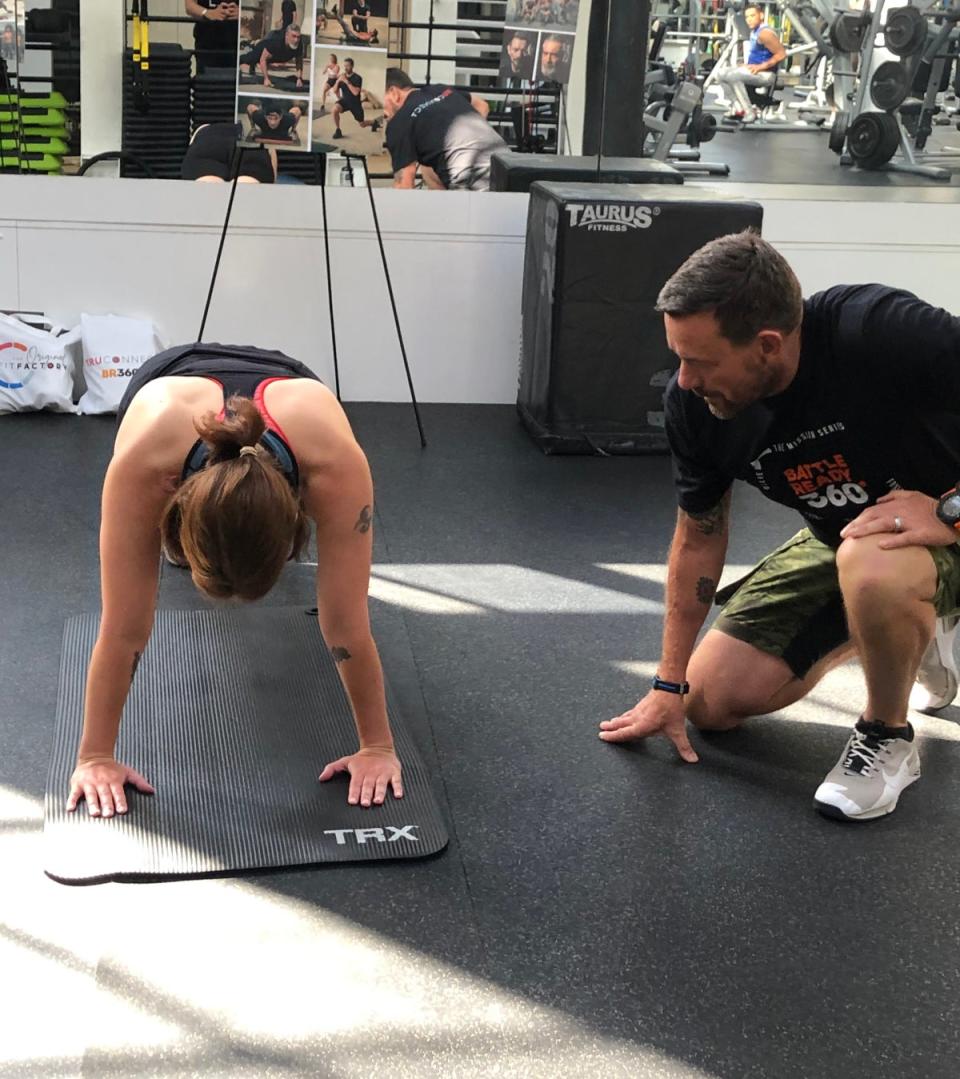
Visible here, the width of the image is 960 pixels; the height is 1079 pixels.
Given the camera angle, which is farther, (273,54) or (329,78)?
(329,78)

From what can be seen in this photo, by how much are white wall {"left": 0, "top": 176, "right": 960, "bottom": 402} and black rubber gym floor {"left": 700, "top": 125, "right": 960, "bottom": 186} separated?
8 centimetres

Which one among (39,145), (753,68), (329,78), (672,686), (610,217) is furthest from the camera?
(753,68)

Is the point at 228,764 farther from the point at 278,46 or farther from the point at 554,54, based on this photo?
the point at 554,54

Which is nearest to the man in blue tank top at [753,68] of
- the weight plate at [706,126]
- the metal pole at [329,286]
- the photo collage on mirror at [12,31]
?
the weight plate at [706,126]

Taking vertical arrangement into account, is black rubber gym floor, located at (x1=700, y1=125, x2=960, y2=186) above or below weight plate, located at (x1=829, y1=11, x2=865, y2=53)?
below

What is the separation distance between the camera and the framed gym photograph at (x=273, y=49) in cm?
406

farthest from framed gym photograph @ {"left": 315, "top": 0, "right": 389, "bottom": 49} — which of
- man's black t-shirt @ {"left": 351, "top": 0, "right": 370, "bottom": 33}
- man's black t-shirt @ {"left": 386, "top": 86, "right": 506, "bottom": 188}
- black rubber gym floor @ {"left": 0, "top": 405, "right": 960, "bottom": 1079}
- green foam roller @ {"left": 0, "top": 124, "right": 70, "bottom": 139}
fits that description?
black rubber gym floor @ {"left": 0, "top": 405, "right": 960, "bottom": 1079}

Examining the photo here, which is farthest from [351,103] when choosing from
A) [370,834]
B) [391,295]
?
[370,834]

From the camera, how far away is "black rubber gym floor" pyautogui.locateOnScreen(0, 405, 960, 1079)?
1.66 meters

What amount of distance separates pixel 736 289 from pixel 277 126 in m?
2.54

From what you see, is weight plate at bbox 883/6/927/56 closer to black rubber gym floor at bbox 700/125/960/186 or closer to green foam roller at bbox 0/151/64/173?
black rubber gym floor at bbox 700/125/960/186

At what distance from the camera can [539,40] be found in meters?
4.54

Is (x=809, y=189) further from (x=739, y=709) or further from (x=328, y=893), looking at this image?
(x=328, y=893)

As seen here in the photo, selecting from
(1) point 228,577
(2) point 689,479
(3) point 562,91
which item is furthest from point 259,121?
(1) point 228,577
